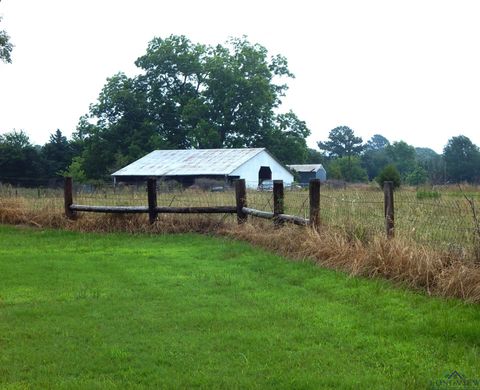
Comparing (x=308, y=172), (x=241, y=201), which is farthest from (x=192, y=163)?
(x=241, y=201)

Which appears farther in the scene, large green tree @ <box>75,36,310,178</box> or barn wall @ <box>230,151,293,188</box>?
large green tree @ <box>75,36,310,178</box>

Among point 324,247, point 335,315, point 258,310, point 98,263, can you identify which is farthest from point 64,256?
point 335,315

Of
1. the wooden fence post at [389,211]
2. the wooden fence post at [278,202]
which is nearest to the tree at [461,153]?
the wooden fence post at [278,202]

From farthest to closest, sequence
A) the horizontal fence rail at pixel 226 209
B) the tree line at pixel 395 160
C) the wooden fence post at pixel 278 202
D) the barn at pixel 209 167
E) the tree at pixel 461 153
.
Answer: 1. the tree at pixel 461 153
2. the barn at pixel 209 167
3. the tree line at pixel 395 160
4. the wooden fence post at pixel 278 202
5. the horizontal fence rail at pixel 226 209

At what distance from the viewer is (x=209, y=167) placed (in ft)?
151

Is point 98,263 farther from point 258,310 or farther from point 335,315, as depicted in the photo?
point 335,315

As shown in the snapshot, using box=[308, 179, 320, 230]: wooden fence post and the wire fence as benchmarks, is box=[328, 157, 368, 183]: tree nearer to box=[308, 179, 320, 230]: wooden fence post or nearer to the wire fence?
the wire fence


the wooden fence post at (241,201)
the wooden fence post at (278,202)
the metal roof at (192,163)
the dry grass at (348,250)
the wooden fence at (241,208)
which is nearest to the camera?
the dry grass at (348,250)

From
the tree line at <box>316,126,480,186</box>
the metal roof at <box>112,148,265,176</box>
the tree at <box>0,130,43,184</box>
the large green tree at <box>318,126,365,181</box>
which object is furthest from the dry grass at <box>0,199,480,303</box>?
the large green tree at <box>318,126,365,181</box>

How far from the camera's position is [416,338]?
5316 millimetres

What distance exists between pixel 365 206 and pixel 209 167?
3624cm

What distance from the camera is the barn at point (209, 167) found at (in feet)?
148

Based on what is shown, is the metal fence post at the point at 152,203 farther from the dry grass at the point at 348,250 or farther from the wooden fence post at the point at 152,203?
the dry grass at the point at 348,250

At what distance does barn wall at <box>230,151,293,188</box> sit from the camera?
45.4m
